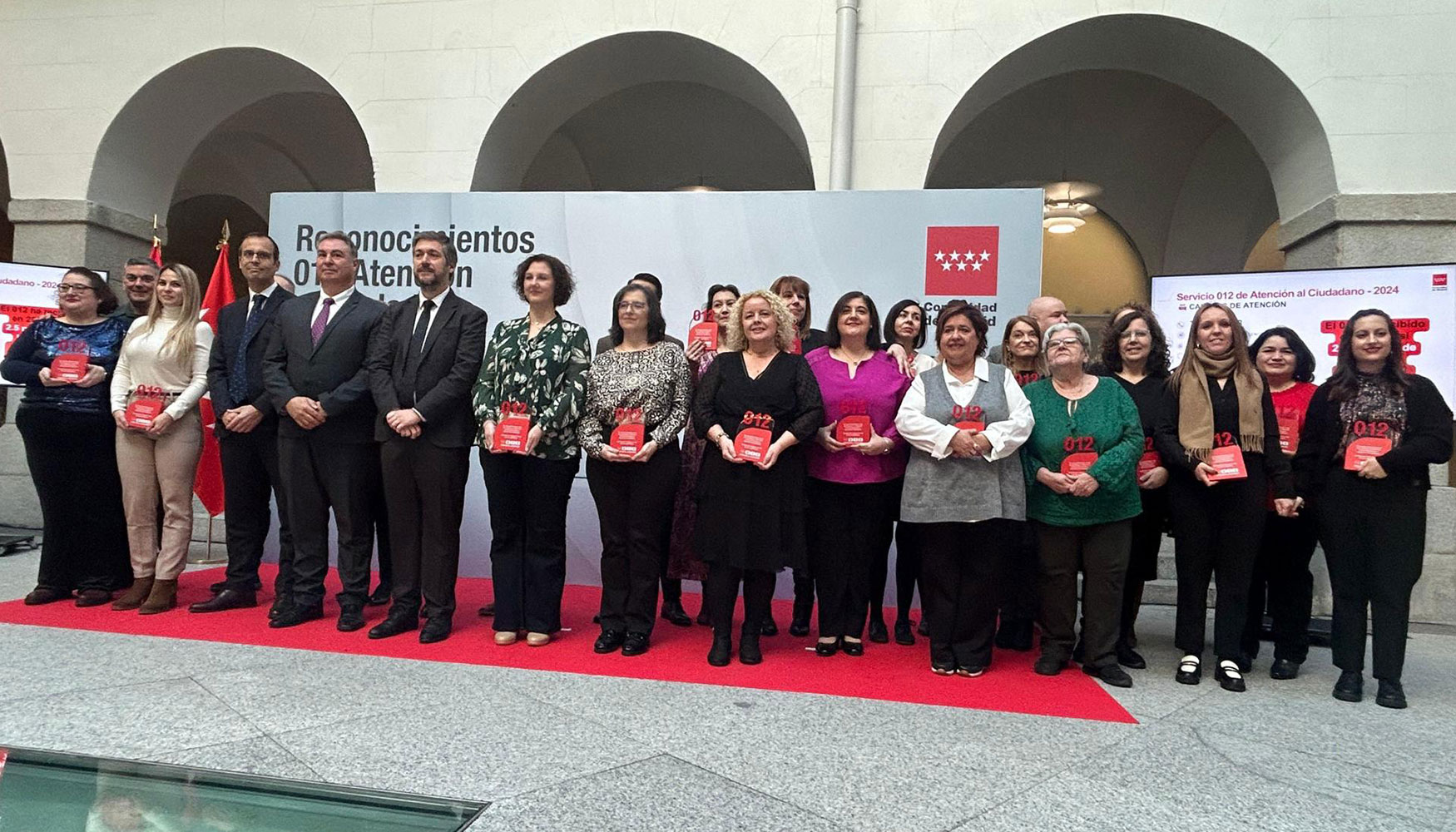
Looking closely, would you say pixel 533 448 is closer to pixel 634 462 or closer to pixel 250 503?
pixel 634 462

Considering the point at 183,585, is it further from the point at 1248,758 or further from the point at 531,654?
the point at 1248,758

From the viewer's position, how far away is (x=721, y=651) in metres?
3.53

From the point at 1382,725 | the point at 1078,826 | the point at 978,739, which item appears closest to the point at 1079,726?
the point at 978,739

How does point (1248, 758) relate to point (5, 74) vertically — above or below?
below

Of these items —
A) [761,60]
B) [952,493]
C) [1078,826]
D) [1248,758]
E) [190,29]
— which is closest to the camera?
[1078,826]

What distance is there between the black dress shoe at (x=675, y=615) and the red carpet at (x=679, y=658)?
6 centimetres

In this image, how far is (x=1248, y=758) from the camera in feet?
8.55

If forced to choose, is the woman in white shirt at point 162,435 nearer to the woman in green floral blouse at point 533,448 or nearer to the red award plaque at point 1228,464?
the woman in green floral blouse at point 533,448

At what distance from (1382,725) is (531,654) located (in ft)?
10.0

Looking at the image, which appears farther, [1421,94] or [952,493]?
[1421,94]

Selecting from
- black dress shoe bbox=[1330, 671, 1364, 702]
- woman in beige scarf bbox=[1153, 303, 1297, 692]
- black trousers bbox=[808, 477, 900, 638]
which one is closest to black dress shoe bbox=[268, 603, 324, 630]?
black trousers bbox=[808, 477, 900, 638]

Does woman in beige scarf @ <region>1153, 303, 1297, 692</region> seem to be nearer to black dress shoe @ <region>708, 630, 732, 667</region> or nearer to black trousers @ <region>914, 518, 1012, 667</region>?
black trousers @ <region>914, 518, 1012, 667</region>

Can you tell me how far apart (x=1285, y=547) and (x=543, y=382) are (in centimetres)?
314

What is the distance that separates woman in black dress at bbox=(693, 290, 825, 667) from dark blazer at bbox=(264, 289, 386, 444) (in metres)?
1.47
